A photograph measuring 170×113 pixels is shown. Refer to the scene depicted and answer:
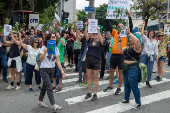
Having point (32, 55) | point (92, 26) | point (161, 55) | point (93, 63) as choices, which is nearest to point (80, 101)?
point (93, 63)

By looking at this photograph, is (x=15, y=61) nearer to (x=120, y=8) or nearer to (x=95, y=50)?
(x=95, y=50)

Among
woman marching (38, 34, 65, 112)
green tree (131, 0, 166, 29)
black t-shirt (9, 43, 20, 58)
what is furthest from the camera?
green tree (131, 0, 166, 29)

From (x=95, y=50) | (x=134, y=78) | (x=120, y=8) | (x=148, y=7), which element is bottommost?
(x=134, y=78)

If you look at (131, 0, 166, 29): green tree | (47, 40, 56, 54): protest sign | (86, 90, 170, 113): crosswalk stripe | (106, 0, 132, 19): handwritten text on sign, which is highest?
(131, 0, 166, 29): green tree

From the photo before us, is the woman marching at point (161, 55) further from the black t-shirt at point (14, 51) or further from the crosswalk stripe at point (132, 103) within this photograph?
the black t-shirt at point (14, 51)

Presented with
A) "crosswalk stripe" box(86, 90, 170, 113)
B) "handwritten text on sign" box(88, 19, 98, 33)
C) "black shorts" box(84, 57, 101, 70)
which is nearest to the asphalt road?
"crosswalk stripe" box(86, 90, 170, 113)

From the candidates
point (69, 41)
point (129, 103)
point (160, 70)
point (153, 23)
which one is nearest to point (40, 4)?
point (69, 41)

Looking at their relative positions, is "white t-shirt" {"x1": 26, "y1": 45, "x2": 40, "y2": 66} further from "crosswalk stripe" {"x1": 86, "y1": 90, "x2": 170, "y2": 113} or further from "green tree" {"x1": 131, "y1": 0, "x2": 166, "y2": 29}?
"green tree" {"x1": 131, "y1": 0, "x2": 166, "y2": 29}

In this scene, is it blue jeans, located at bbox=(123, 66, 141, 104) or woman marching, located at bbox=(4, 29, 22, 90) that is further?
woman marching, located at bbox=(4, 29, 22, 90)

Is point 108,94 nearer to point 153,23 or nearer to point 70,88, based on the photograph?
point 70,88

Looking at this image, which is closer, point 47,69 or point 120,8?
point 47,69

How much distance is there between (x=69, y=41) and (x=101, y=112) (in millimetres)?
7367

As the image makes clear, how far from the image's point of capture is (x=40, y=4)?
2625cm

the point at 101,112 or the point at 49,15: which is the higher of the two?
the point at 49,15
